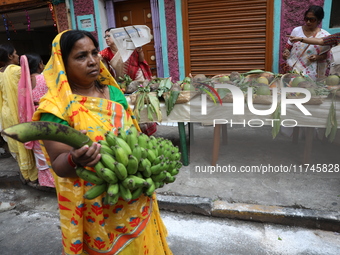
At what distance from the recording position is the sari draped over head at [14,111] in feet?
11.4

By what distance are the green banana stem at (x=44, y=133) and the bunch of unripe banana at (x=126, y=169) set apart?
5.1 inches

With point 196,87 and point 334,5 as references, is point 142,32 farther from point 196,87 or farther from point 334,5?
point 334,5

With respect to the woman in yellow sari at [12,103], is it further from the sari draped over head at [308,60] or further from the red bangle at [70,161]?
the sari draped over head at [308,60]

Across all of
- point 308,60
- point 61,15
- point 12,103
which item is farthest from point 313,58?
point 61,15

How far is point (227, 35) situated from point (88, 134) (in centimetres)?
525

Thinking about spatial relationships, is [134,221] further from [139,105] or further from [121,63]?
[121,63]

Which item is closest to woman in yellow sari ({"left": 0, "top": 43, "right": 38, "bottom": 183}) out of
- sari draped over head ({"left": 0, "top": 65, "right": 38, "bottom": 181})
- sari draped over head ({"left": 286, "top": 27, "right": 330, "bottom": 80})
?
sari draped over head ({"left": 0, "top": 65, "right": 38, "bottom": 181})

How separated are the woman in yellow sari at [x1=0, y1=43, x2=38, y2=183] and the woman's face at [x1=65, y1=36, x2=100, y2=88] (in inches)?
99.4

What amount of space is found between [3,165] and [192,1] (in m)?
5.00

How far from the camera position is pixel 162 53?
617cm

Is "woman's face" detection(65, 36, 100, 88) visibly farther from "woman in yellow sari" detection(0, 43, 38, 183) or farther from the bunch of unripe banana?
"woman in yellow sari" detection(0, 43, 38, 183)

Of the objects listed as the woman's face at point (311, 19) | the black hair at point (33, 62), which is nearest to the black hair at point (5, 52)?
the black hair at point (33, 62)

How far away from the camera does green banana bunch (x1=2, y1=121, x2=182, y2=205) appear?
995 mm

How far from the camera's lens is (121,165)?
1.10 meters
